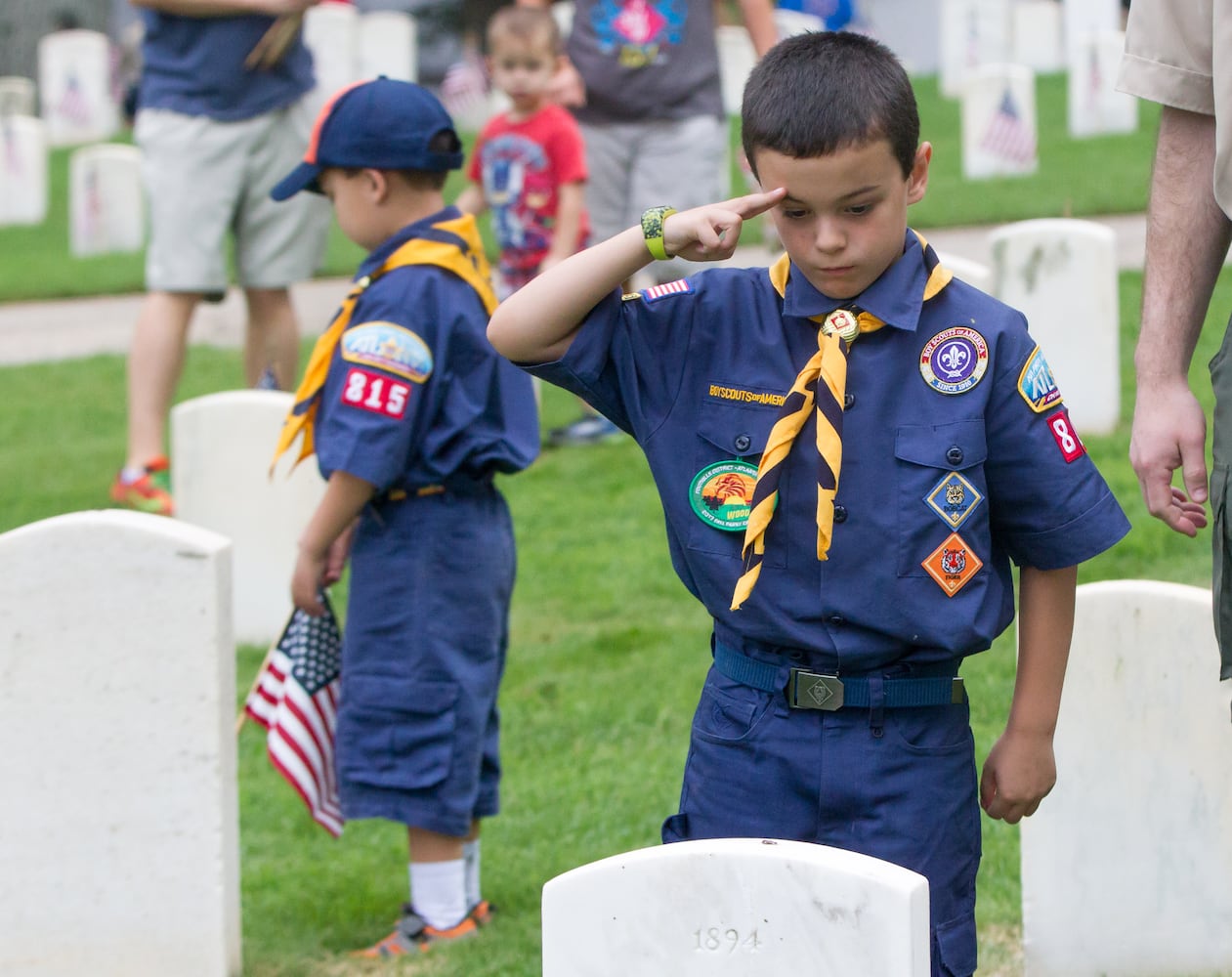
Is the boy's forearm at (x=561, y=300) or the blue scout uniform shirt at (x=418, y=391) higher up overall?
the boy's forearm at (x=561, y=300)

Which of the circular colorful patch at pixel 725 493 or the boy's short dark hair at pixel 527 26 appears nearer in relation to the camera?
the circular colorful patch at pixel 725 493

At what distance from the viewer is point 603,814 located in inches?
172

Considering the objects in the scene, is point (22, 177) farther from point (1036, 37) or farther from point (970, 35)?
point (1036, 37)

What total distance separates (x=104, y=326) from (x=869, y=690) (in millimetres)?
9460

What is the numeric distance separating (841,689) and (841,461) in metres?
0.31

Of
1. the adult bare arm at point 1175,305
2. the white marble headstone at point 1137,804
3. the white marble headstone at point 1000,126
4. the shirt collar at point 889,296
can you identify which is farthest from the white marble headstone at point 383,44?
the shirt collar at point 889,296

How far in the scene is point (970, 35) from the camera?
2058 centimetres

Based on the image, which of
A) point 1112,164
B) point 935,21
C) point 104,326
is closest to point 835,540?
point 104,326

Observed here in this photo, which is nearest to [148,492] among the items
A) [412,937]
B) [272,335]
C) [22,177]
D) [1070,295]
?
[272,335]

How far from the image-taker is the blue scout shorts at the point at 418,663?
12.3ft

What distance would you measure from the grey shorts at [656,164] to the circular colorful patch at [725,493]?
4.55 m

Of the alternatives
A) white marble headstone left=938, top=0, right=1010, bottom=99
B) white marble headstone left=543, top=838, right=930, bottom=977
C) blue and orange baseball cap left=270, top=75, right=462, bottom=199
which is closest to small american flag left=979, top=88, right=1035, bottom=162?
white marble headstone left=938, top=0, right=1010, bottom=99

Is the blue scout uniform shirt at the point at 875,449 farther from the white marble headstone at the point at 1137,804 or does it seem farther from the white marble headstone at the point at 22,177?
the white marble headstone at the point at 22,177

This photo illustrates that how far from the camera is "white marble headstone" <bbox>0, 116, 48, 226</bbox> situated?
1644 centimetres
